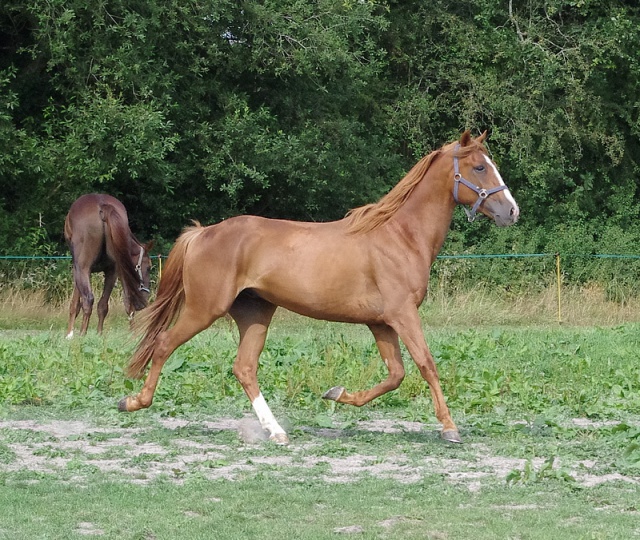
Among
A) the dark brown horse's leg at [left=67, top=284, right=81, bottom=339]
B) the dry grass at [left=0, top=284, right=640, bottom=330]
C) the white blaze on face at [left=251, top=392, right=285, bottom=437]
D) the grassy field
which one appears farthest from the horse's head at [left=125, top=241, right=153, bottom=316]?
the white blaze on face at [left=251, top=392, right=285, bottom=437]

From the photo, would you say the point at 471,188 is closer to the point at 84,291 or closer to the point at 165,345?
the point at 165,345

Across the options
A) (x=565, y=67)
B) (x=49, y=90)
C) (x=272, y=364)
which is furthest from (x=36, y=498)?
(x=565, y=67)

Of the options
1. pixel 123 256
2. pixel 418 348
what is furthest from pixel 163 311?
pixel 123 256

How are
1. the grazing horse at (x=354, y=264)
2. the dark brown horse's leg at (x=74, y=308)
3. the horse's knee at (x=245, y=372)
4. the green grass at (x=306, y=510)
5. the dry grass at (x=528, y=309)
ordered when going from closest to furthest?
the green grass at (x=306, y=510), the grazing horse at (x=354, y=264), the horse's knee at (x=245, y=372), the dark brown horse's leg at (x=74, y=308), the dry grass at (x=528, y=309)

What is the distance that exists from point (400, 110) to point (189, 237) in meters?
19.4

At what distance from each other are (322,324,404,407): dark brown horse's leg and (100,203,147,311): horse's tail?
9323mm

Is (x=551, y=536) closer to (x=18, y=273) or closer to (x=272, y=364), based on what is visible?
(x=272, y=364)

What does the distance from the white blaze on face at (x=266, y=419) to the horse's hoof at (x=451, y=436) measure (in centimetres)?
121

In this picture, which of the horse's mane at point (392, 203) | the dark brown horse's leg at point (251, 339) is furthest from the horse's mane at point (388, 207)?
the dark brown horse's leg at point (251, 339)

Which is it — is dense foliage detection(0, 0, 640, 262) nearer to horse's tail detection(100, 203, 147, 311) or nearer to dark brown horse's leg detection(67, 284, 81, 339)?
horse's tail detection(100, 203, 147, 311)

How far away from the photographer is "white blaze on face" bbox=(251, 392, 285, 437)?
26.7ft

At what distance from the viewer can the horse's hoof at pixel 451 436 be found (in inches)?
313

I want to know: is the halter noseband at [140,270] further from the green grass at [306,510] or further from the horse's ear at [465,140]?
the green grass at [306,510]

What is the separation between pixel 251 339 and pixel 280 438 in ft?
3.33
